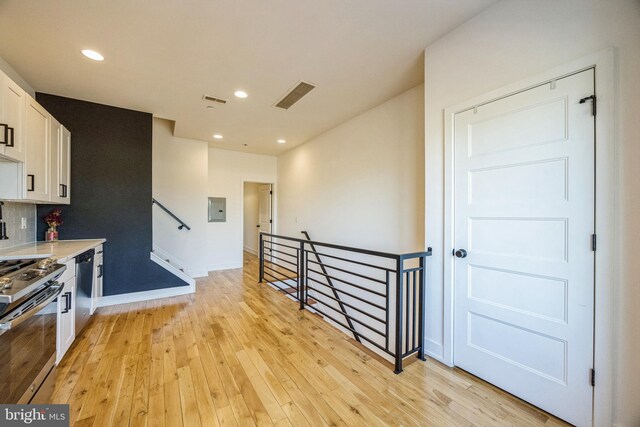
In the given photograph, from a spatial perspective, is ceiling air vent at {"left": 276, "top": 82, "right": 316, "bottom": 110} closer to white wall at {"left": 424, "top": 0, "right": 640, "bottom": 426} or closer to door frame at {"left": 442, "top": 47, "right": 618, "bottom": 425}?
white wall at {"left": 424, "top": 0, "right": 640, "bottom": 426}

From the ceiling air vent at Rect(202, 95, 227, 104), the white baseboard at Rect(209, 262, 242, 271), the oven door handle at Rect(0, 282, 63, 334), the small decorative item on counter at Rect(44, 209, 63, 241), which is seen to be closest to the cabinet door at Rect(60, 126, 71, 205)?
the small decorative item on counter at Rect(44, 209, 63, 241)

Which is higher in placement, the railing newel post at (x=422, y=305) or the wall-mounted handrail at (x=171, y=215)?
the wall-mounted handrail at (x=171, y=215)

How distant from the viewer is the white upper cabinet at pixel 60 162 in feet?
8.64

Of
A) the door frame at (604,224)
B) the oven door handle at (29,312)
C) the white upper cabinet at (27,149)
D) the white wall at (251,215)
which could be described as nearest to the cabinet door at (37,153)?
the white upper cabinet at (27,149)

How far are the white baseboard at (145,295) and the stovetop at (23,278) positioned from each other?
172cm

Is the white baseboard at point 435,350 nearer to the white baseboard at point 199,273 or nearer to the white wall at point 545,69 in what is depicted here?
the white wall at point 545,69

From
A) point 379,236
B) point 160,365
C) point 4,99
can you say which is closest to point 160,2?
point 4,99

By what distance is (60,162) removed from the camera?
280cm

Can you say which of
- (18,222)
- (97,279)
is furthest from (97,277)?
(18,222)

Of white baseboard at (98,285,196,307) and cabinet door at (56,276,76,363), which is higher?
cabinet door at (56,276,76,363)

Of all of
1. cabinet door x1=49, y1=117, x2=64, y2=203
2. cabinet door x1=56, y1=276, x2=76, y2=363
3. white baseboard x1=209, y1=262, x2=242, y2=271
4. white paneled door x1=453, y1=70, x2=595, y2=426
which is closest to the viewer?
white paneled door x1=453, y1=70, x2=595, y2=426

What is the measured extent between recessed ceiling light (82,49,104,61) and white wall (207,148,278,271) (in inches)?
124

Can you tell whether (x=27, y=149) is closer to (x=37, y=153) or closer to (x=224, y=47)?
(x=37, y=153)

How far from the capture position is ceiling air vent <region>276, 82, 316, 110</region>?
2879 mm
